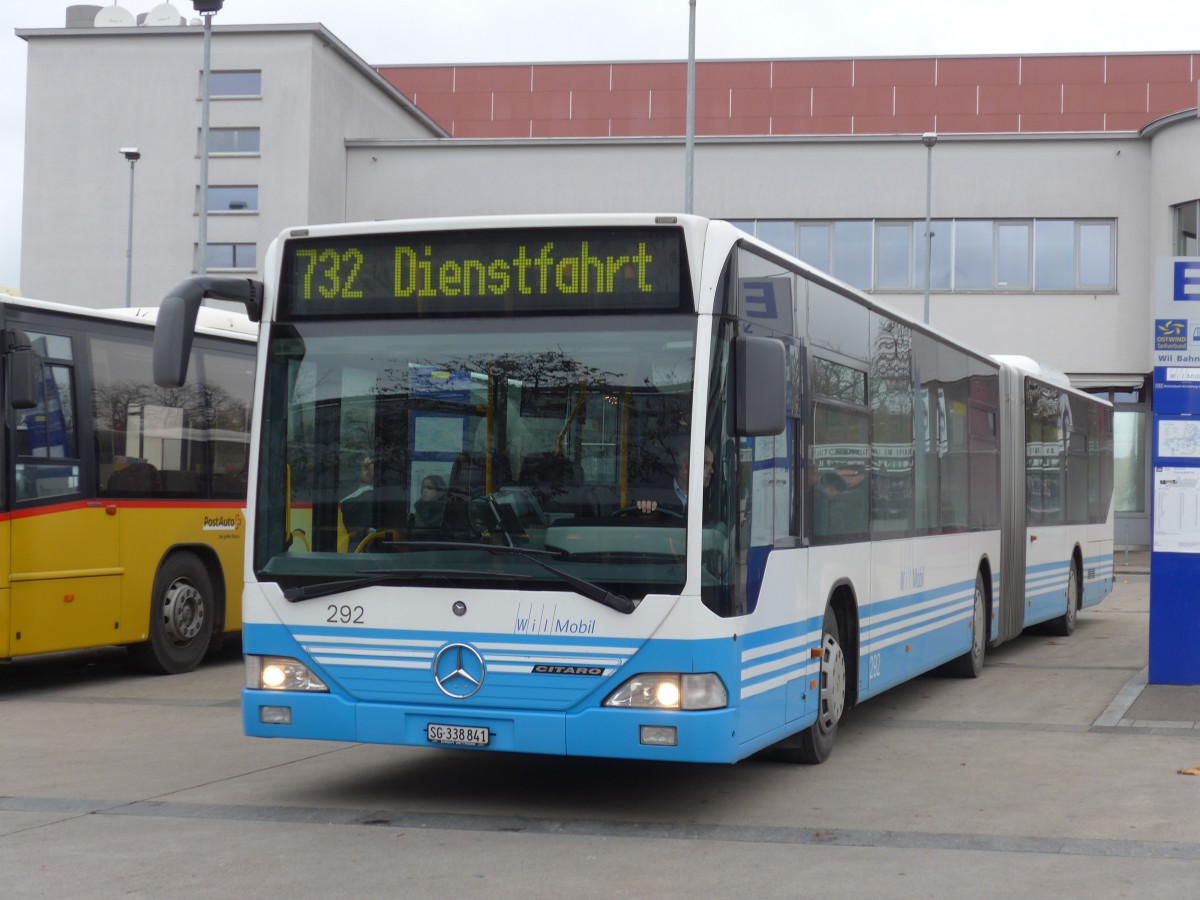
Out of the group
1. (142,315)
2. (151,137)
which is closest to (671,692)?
(142,315)

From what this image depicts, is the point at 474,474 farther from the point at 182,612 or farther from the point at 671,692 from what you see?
the point at 182,612

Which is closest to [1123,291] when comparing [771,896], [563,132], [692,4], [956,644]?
[692,4]

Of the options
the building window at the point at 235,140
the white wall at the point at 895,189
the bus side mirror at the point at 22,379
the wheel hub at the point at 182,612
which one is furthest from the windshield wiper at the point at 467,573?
the building window at the point at 235,140

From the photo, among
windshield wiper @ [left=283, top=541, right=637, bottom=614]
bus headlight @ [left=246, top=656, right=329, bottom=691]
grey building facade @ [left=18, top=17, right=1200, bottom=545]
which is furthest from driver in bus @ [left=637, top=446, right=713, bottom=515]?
grey building facade @ [left=18, top=17, right=1200, bottom=545]

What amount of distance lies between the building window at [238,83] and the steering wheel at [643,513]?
A: 1610 inches

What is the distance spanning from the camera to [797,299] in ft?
28.7

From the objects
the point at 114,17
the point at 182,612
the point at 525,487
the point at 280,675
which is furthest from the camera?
the point at 114,17

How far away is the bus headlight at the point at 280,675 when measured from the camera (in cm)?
786

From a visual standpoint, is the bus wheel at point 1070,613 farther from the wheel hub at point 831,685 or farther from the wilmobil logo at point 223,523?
the wheel hub at point 831,685

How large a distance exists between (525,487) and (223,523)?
7.97m

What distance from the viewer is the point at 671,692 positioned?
7.28 meters

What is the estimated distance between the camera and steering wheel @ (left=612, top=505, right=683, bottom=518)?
727cm

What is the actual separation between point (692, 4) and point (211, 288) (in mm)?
20868

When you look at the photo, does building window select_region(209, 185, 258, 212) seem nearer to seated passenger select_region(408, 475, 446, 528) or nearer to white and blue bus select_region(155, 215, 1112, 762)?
white and blue bus select_region(155, 215, 1112, 762)
